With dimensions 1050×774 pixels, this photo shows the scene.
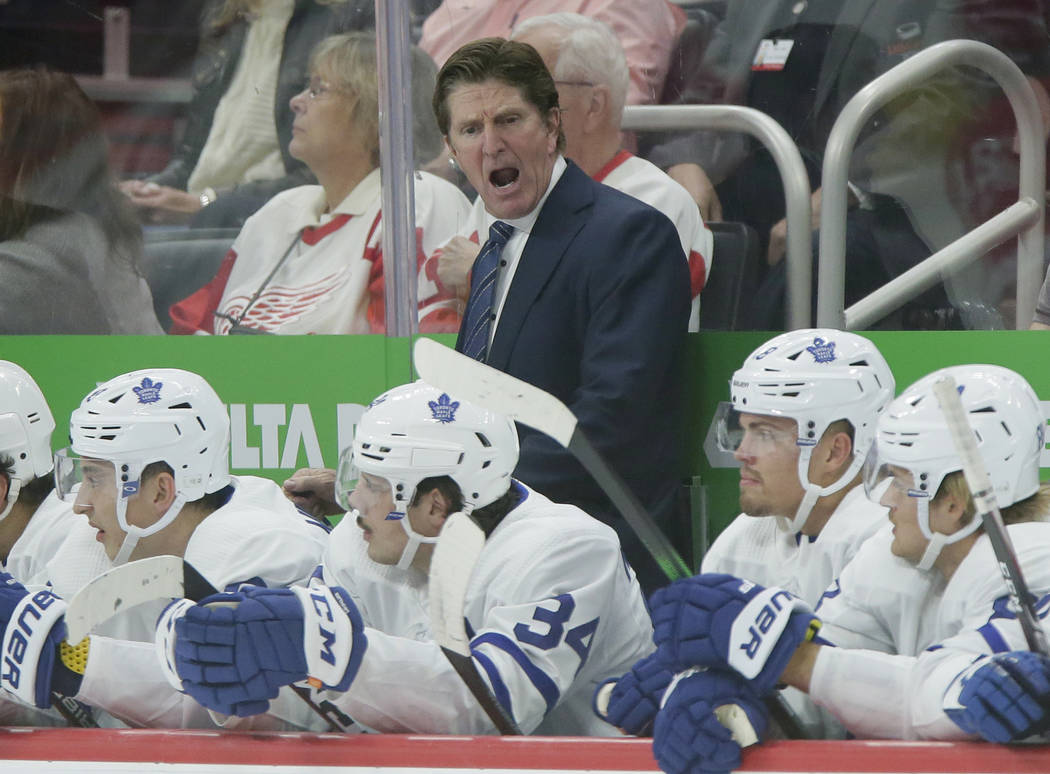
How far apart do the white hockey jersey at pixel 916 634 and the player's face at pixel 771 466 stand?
19cm

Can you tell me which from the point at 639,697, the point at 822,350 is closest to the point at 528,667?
the point at 639,697

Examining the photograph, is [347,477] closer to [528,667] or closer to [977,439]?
[528,667]

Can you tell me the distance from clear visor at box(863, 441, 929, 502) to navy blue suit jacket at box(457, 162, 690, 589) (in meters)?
0.43

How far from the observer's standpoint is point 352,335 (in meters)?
2.59

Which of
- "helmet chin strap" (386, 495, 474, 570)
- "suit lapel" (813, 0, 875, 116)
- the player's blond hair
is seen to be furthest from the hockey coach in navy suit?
the player's blond hair

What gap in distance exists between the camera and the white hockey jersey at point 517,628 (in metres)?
1.93

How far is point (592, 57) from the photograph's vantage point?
245 centimetres

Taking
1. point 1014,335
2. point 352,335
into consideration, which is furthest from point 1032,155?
point 352,335

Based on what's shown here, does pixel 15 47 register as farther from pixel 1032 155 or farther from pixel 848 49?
pixel 1032 155

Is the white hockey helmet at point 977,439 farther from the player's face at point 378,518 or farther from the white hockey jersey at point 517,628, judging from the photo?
the player's face at point 378,518

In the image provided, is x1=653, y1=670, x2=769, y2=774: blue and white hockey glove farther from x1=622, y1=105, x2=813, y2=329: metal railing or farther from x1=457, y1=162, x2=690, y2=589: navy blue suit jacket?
x1=622, y1=105, x2=813, y2=329: metal railing

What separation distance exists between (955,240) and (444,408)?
0.89 metres

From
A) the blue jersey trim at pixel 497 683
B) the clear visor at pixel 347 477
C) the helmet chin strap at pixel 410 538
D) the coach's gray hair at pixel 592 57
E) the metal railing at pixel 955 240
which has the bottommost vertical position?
the blue jersey trim at pixel 497 683

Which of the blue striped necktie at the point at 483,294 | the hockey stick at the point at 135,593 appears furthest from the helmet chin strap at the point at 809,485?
the hockey stick at the point at 135,593
